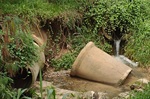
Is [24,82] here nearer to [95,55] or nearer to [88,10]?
[95,55]

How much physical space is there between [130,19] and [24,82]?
3.06 meters

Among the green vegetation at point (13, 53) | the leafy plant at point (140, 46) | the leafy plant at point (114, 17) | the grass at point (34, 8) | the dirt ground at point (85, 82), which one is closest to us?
the green vegetation at point (13, 53)

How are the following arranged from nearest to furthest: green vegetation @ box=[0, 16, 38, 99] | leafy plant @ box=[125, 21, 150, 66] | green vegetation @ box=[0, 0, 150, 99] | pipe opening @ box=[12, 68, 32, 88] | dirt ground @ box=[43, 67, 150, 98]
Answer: green vegetation @ box=[0, 16, 38, 99] → pipe opening @ box=[12, 68, 32, 88] → dirt ground @ box=[43, 67, 150, 98] → green vegetation @ box=[0, 0, 150, 99] → leafy plant @ box=[125, 21, 150, 66]

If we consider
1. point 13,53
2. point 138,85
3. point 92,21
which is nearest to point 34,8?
point 92,21

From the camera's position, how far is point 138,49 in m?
7.37

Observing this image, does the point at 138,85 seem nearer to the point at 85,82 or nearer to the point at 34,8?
the point at 85,82

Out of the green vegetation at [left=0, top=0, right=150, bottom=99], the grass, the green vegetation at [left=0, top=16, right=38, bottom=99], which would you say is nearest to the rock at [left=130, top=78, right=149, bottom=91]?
the green vegetation at [left=0, top=0, right=150, bottom=99]

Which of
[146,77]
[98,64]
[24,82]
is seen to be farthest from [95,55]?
[24,82]

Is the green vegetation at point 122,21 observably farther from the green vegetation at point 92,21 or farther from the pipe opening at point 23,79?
the pipe opening at point 23,79

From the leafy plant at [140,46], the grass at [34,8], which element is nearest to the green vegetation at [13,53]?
the grass at [34,8]

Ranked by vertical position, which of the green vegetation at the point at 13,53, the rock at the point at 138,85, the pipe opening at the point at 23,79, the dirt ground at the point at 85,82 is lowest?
the dirt ground at the point at 85,82

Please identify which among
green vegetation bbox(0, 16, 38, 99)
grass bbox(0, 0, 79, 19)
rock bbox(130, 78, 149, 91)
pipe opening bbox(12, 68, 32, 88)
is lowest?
rock bbox(130, 78, 149, 91)

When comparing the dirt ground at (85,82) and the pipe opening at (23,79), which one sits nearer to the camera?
the pipe opening at (23,79)

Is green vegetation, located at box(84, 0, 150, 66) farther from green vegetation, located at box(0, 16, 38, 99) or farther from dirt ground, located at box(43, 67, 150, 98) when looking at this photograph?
green vegetation, located at box(0, 16, 38, 99)
